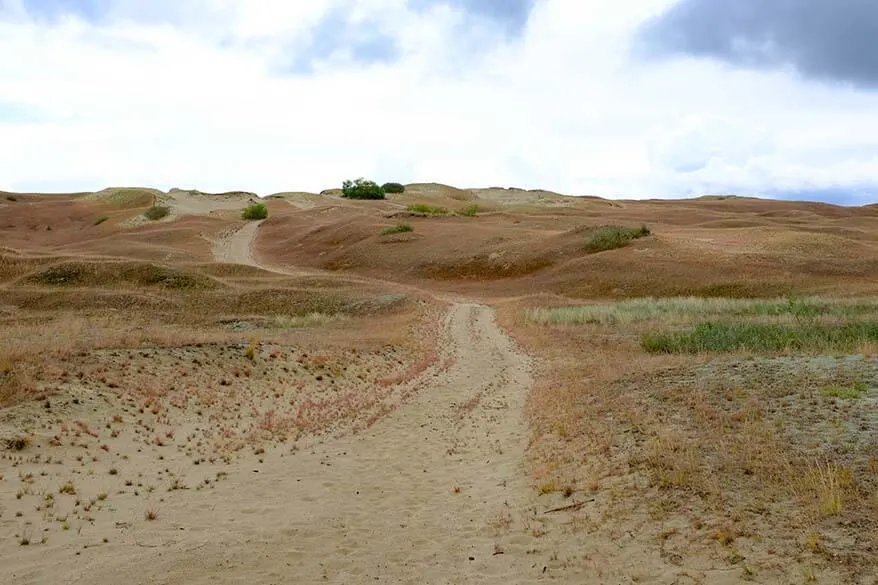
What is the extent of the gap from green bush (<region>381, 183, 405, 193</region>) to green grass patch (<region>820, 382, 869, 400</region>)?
4785 inches

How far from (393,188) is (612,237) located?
277 feet

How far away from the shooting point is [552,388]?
16750 millimetres

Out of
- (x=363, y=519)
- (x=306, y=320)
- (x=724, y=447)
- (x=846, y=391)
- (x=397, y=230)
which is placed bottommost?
(x=363, y=519)

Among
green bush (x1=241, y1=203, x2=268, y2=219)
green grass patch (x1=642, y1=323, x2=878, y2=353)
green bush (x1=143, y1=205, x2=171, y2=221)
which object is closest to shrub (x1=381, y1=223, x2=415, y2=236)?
green bush (x1=241, y1=203, x2=268, y2=219)

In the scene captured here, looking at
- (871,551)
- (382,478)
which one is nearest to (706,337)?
(382,478)

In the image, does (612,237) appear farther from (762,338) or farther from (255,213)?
(255,213)

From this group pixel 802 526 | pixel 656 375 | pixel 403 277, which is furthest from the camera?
pixel 403 277

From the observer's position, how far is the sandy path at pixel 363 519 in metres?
7.52

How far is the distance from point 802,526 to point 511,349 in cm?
1742

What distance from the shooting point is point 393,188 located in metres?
132

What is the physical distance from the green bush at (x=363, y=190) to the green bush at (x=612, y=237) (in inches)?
2607

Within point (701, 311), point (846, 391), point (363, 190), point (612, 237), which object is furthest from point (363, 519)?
point (363, 190)

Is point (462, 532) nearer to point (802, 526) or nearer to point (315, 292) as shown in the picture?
point (802, 526)

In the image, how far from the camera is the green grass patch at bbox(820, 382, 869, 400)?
11.3 meters
